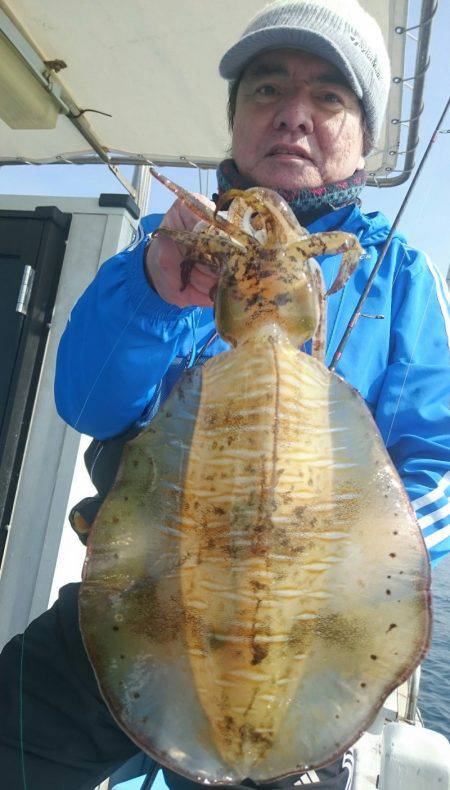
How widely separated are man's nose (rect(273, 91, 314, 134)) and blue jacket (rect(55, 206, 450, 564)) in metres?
0.38

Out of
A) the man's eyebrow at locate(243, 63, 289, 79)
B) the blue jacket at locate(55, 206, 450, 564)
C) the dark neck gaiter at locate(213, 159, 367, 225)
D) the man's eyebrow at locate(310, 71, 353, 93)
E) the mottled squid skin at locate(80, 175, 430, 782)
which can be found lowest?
the mottled squid skin at locate(80, 175, 430, 782)

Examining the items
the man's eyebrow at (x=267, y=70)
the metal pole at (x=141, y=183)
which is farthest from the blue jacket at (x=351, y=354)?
the metal pole at (x=141, y=183)

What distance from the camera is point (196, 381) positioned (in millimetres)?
1391

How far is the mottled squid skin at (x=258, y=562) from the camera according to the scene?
119cm

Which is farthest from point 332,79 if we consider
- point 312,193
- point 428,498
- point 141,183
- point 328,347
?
point 141,183

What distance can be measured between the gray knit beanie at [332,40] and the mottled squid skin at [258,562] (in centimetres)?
128

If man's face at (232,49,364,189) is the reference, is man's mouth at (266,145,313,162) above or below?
below

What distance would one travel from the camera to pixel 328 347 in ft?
7.25

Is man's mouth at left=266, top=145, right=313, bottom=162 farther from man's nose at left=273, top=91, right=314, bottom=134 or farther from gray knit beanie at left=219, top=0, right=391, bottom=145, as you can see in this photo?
gray knit beanie at left=219, top=0, right=391, bottom=145

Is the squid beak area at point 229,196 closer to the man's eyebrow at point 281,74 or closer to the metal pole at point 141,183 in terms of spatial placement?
the man's eyebrow at point 281,74

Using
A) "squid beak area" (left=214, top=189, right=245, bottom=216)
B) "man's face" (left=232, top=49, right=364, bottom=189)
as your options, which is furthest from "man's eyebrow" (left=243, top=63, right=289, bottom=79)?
"squid beak area" (left=214, top=189, right=245, bottom=216)

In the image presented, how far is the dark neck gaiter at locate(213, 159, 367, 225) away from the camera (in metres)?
2.32

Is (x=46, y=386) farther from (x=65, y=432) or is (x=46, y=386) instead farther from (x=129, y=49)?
(x=129, y=49)

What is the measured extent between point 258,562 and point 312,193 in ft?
5.42
